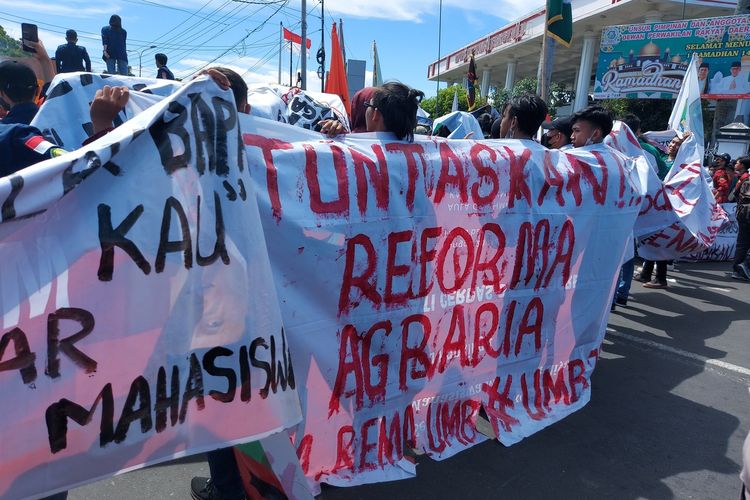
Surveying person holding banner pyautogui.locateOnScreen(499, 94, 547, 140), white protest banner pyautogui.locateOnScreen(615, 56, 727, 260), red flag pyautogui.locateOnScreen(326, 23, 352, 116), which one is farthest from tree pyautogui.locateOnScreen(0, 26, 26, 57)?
white protest banner pyautogui.locateOnScreen(615, 56, 727, 260)

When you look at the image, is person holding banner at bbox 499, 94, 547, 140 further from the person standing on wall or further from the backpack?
the person standing on wall

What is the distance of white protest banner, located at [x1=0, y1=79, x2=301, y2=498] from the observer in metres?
1.54

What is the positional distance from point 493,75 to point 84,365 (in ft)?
164

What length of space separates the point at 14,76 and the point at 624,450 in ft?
12.0

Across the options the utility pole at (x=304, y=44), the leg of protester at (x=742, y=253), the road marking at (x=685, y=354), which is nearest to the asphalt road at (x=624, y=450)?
the road marking at (x=685, y=354)

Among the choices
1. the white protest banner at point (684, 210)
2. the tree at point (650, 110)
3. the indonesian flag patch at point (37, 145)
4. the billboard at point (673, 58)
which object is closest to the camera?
the indonesian flag patch at point (37, 145)

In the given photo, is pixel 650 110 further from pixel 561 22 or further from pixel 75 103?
pixel 75 103

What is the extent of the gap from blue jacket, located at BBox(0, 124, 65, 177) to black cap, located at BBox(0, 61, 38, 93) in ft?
2.09

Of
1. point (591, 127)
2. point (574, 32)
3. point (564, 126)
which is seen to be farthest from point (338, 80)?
point (574, 32)

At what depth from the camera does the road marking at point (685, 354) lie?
4.48 meters

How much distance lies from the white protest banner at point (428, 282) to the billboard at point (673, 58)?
17648mm

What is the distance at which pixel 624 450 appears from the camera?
3168mm

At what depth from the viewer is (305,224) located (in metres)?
2.37

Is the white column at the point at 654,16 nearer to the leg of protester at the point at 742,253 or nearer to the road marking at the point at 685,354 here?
the leg of protester at the point at 742,253
